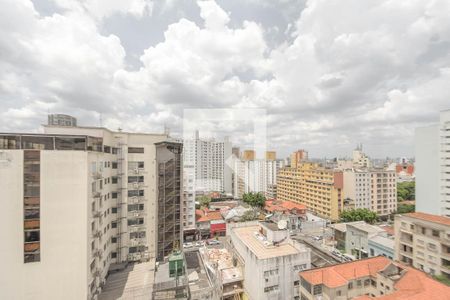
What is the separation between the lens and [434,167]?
28844mm

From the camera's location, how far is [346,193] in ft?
125

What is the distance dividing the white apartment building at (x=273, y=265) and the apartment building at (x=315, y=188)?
2517cm

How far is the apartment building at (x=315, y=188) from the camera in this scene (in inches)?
1444

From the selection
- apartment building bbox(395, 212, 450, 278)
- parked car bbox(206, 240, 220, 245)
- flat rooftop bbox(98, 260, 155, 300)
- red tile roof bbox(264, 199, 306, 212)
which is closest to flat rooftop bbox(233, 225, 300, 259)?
flat rooftop bbox(98, 260, 155, 300)

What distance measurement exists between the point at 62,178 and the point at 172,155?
27.8 ft

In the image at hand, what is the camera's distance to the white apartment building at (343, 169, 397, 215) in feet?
123

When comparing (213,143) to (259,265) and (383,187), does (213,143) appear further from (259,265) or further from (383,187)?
(259,265)

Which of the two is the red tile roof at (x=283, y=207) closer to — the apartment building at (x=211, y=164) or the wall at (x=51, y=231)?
the apartment building at (x=211, y=164)

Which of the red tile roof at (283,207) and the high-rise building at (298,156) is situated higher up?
the high-rise building at (298,156)

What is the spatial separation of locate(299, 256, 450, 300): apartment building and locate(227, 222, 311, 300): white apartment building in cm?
151

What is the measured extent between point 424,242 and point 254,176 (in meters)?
39.7

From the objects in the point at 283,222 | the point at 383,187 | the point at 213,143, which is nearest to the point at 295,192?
the point at 383,187

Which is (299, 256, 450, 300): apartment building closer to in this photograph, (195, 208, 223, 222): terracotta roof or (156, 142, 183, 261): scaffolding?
(156, 142, 183, 261): scaffolding

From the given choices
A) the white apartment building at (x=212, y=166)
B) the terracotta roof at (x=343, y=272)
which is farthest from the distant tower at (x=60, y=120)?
the white apartment building at (x=212, y=166)
